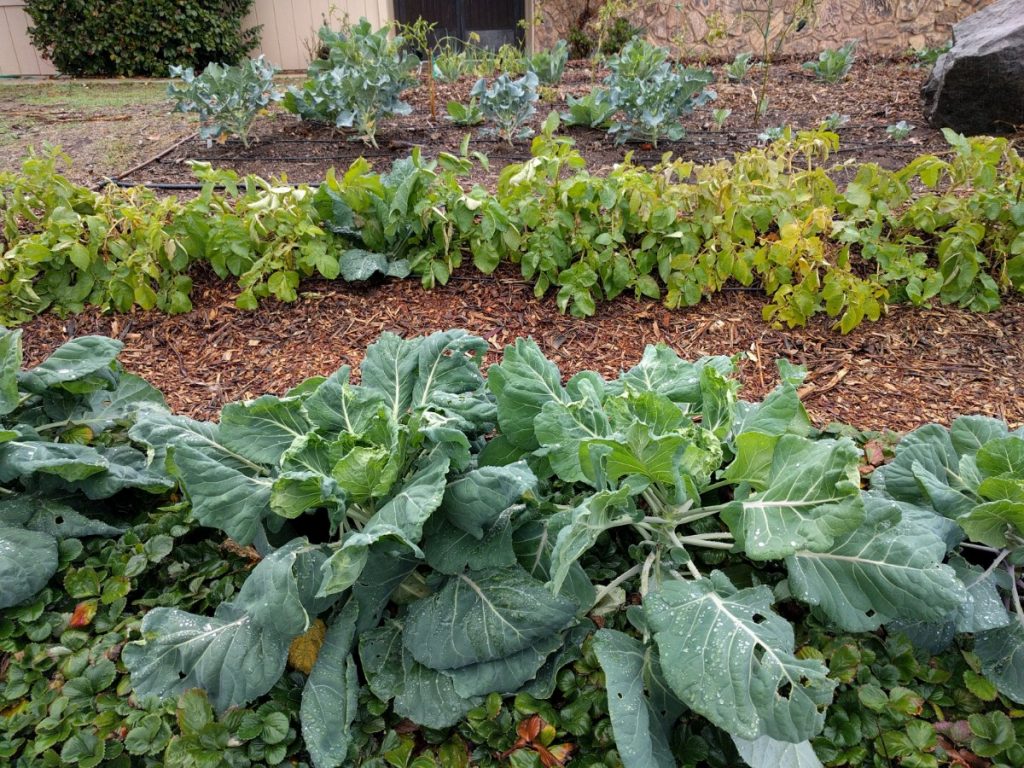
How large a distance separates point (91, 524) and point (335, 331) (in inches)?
59.2

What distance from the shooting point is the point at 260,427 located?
1888mm

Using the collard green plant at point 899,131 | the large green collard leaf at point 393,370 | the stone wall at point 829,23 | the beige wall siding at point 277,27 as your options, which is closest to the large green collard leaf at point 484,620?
the large green collard leaf at point 393,370

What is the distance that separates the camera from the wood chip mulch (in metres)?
2.92

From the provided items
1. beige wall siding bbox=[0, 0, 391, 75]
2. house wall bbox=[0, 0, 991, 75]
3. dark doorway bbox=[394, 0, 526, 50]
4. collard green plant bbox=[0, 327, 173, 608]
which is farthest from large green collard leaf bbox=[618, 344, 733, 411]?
dark doorway bbox=[394, 0, 526, 50]

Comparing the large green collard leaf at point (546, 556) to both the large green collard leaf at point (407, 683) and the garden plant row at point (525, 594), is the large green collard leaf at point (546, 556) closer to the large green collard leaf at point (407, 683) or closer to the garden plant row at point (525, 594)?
the garden plant row at point (525, 594)

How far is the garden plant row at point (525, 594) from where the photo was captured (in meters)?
1.54

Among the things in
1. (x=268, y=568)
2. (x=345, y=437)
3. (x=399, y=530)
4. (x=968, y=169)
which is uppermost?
(x=968, y=169)

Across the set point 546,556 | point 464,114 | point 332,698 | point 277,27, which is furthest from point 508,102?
point 277,27

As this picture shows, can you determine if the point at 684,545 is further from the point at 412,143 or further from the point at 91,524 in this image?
the point at 412,143

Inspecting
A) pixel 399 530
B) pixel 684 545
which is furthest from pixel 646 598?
pixel 399 530

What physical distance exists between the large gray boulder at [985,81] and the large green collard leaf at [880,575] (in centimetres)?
485

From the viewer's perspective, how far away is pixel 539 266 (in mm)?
3334

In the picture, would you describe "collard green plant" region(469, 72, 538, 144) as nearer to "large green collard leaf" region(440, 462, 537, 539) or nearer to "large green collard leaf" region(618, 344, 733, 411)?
"large green collard leaf" region(618, 344, 733, 411)

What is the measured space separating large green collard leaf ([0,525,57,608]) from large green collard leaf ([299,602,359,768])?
83cm
